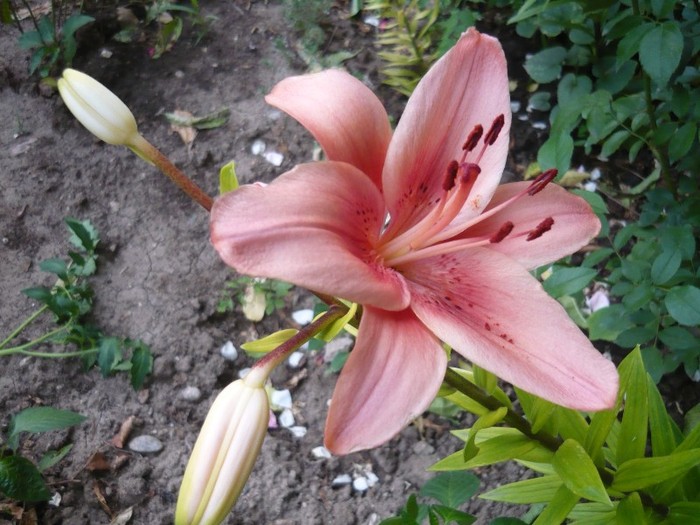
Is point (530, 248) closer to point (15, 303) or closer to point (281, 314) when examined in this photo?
point (281, 314)

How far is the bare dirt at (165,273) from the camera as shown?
1633mm

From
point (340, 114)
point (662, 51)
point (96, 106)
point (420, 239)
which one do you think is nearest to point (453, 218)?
point (420, 239)

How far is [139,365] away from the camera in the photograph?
164cm

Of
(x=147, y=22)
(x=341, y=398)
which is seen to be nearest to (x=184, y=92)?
(x=147, y=22)

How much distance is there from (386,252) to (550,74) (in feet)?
4.35

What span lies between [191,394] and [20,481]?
1.61 ft

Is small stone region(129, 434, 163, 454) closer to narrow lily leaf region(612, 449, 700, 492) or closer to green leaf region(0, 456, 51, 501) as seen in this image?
green leaf region(0, 456, 51, 501)

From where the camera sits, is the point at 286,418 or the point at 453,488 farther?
the point at 286,418

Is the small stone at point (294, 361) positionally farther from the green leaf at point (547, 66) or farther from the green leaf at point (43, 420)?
the green leaf at point (547, 66)

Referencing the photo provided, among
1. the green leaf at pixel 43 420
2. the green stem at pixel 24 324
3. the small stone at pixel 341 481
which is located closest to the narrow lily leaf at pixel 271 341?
the green leaf at pixel 43 420

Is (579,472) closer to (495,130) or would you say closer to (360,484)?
(495,130)

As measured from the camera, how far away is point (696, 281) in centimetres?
137

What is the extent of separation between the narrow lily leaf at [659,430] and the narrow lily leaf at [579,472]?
1.05ft

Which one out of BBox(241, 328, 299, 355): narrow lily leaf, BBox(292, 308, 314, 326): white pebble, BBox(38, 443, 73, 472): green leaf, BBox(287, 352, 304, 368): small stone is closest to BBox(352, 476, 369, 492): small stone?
BBox(287, 352, 304, 368): small stone
